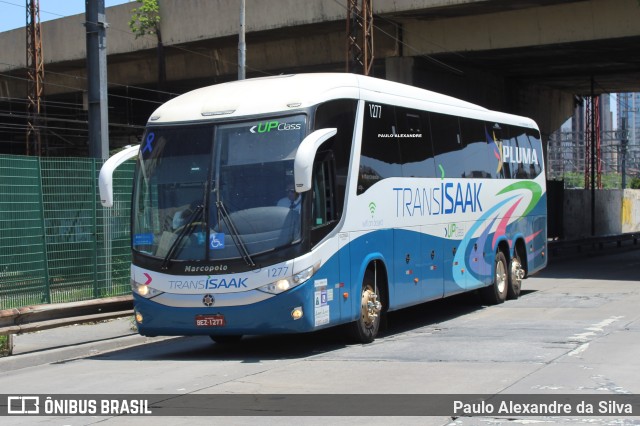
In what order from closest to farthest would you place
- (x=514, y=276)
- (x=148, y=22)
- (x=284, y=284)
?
(x=284, y=284)
(x=514, y=276)
(x=148, y=22)

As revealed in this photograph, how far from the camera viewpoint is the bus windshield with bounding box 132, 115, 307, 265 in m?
12.1

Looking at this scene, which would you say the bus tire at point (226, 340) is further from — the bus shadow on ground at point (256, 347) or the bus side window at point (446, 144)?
the bus side window at point (446, 144)

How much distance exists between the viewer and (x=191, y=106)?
1312cm

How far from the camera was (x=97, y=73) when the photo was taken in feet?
60.7

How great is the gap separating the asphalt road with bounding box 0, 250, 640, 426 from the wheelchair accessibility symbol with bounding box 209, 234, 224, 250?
1.52m

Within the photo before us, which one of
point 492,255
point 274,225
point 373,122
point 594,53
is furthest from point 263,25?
point 274,225

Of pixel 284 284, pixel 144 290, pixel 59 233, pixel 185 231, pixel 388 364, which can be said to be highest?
pixel 185 231

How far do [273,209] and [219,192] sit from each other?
77 cm

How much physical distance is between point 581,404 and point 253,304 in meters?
4.69

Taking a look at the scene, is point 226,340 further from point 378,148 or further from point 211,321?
point 378,148

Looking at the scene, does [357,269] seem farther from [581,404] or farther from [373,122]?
[581,404]

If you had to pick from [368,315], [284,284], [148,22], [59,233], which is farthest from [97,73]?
[148,22]

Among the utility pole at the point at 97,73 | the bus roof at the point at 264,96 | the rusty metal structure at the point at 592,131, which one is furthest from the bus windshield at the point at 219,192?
the rusty metal structure at the point at 592,131

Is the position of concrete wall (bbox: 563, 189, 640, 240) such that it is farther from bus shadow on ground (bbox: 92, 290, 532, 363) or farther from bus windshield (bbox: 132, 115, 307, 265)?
bus windshield (bbox: 132, 115, 307, 265)
